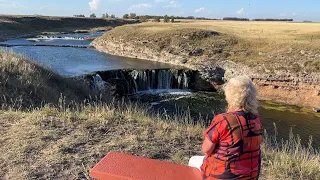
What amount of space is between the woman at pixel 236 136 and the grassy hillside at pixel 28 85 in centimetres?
806

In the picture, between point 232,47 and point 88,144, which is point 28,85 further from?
point 232,47

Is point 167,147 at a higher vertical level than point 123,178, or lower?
lower

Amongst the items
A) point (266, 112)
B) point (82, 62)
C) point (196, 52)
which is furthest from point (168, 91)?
point (82, 62)

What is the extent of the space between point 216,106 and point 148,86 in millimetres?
6900

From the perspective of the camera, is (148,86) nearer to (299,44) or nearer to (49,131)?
(299,44)

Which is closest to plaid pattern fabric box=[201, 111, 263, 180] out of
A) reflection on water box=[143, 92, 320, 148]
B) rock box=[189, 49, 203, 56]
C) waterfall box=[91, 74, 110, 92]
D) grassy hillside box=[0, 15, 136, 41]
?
reflection on water box=[143, 92, 320, 148]

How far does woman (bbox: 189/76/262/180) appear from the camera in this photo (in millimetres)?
3898

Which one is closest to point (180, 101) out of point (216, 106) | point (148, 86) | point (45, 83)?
point (216, 106)

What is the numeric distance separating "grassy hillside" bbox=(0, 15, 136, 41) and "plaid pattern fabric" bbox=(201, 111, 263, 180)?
6263cm

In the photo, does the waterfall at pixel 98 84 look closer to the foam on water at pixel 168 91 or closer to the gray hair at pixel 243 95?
the foam on water at pixel 168 91

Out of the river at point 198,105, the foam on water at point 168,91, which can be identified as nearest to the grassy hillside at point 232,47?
the river at point 198,105

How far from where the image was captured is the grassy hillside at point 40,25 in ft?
240

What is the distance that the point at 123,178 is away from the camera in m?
4.50

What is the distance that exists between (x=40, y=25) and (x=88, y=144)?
8814cm
